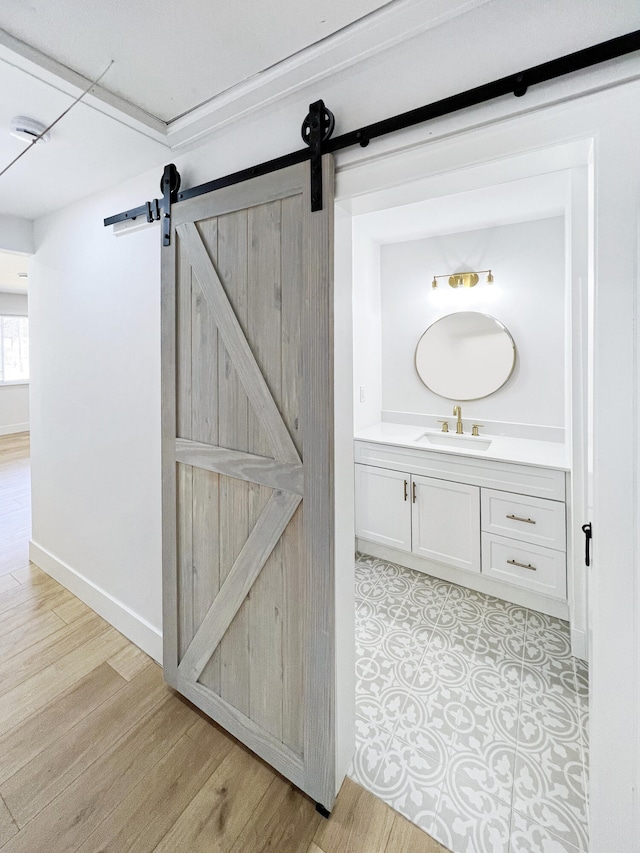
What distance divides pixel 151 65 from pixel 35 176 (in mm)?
1139

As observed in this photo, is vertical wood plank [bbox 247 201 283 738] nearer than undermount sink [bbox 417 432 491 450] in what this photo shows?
Yes

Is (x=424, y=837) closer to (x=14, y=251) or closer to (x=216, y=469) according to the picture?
(x=216, y=469)

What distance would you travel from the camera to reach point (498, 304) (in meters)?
2.84

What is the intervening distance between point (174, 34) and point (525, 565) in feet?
9.22

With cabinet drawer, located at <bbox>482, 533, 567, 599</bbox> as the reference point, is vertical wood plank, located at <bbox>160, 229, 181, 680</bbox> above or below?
above

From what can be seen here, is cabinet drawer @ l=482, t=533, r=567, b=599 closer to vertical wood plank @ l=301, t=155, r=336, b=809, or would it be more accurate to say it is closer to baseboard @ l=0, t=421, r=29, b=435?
vertical wood plank @ l=301, t=155, r=336, b=809

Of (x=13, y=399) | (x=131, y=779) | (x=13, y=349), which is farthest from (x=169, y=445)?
(x=13, y=349)

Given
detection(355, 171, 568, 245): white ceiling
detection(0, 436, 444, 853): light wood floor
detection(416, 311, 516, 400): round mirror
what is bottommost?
detection(0, 436, 444, 853): light wood floor

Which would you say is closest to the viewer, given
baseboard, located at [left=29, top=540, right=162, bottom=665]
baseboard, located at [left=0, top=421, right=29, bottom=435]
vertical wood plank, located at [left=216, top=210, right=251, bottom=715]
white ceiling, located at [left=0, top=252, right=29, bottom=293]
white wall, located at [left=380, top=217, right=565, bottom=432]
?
vertical wood plank, located at [left=216, top=210, right=251, bottom=715]

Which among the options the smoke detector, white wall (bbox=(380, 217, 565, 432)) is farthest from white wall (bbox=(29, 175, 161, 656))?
white wall (bbox=(380, 217, 565, 432))

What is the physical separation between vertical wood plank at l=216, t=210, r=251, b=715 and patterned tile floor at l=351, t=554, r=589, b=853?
1.91 feet

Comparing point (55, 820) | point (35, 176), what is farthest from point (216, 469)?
point (35, 176)

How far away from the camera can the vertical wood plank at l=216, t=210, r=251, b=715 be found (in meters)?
1.42

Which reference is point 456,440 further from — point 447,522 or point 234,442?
point 234,442
